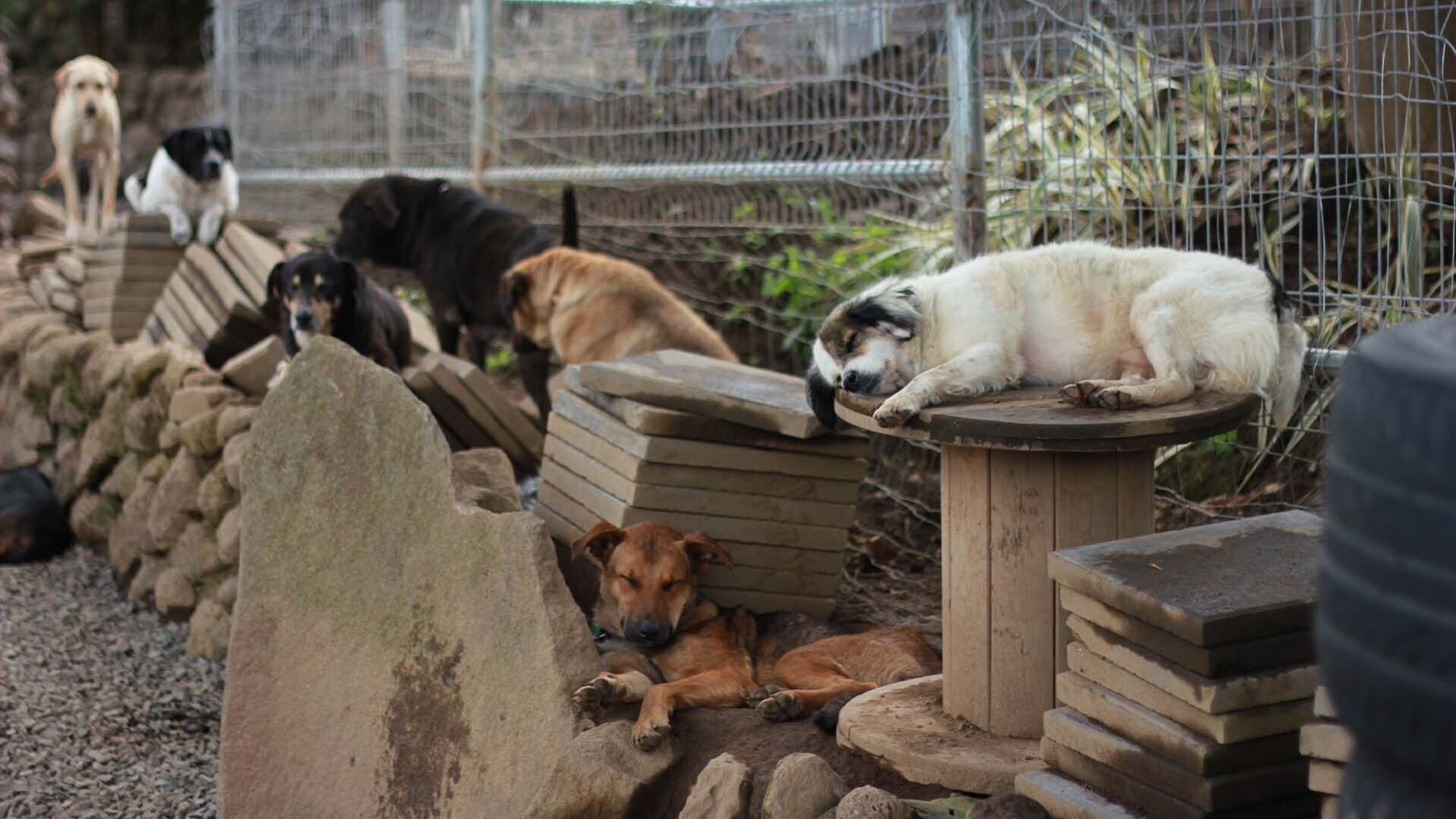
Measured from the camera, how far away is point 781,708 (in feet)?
12.0

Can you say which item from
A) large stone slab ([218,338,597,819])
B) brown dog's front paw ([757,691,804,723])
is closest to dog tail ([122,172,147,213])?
large stone slab ([218,338,597,819])

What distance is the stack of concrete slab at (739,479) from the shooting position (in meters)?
4.41

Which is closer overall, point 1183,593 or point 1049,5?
point 1183,593

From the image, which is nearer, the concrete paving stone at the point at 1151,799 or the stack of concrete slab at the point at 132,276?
the concrete paving stone at the point at 1151,799

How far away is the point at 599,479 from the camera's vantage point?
15.4 feet

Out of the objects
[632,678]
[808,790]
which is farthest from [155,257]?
[808,790]

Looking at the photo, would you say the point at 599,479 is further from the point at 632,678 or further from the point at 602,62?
the point at 602,62

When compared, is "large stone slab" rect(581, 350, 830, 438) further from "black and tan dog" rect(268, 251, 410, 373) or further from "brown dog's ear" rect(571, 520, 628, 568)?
"black and tan dog" rect(268, 251, 410, 373)

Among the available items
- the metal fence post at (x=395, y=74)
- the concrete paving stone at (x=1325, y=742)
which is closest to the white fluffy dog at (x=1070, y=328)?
the concrete paving stone at (x=1325, y=742)

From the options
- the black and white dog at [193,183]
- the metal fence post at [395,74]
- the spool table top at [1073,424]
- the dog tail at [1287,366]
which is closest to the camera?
the spool table top at [1073,424]

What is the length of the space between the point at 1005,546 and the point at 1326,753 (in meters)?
1.00

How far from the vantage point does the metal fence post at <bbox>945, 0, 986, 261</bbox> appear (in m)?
5.10

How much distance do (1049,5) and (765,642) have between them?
2401 mm

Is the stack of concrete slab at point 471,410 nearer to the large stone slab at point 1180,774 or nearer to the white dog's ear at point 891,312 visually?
the white dog's ear at point 891,312
